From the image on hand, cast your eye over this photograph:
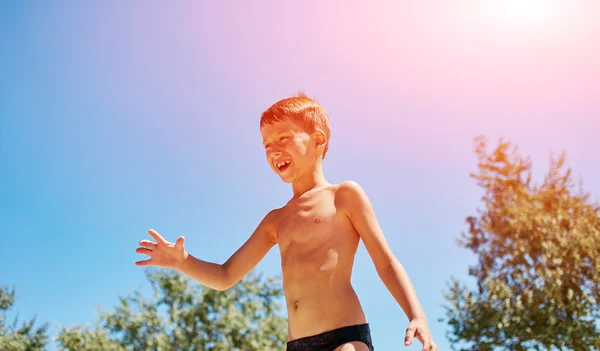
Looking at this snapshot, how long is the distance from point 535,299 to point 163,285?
48.2 feet

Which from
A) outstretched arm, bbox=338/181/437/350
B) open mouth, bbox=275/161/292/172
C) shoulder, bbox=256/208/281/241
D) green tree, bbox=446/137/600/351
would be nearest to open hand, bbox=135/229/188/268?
shoulder, bbox=256/208/281/241

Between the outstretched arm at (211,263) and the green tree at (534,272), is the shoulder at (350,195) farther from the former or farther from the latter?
Answer: the green tree at (534,272)

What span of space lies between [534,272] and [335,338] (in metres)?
18.3

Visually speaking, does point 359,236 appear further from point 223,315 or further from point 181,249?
point 223,315

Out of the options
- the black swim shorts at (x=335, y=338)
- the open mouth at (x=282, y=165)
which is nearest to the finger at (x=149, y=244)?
the open mouth at (x=282, y=165)

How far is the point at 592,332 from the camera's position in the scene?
18.0 m

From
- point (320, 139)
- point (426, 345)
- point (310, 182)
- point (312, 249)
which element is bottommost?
point (426, 345)

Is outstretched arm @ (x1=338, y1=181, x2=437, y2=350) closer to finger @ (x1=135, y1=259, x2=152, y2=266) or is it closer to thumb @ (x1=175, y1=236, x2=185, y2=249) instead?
thumb @ (x1=175, y1=236, x2=185, y2=249)

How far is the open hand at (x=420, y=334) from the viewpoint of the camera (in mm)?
2545

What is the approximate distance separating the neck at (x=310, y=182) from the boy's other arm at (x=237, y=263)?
10.5 inches

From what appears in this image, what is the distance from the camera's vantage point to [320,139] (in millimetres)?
3510

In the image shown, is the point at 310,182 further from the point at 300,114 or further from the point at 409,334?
the point at 409,334

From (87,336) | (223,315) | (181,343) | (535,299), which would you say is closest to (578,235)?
(535,299)

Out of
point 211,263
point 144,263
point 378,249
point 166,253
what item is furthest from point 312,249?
point 144,263
